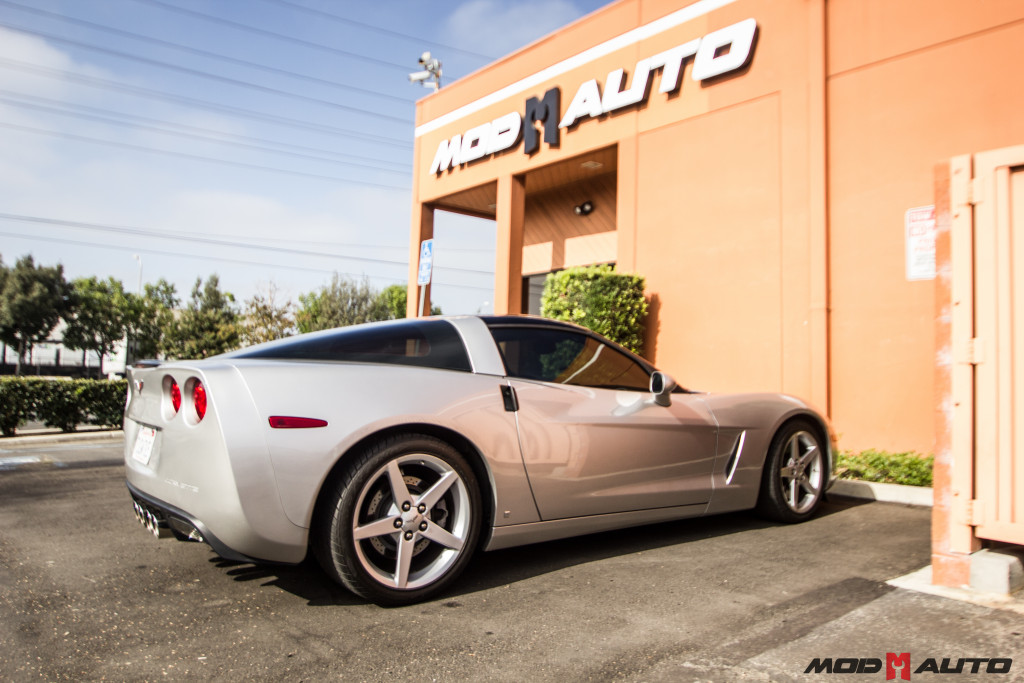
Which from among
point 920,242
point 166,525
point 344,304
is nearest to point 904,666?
→ point 166,525

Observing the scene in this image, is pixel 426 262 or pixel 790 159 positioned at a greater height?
pixel 790 159

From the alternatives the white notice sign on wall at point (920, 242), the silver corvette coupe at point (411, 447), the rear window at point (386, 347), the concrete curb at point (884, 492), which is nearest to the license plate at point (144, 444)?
the silver corvette coupe at point (411, 447)

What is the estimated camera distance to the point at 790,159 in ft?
26.1

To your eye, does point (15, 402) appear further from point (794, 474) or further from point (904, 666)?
point (904, 666)

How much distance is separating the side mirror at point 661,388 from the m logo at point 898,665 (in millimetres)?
1772

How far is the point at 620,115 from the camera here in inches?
403

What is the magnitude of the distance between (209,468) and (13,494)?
397cm

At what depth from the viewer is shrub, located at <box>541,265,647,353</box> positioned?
884 cm

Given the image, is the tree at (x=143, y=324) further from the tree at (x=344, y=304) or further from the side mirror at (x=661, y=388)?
the side mirror at (x=661, y=388)

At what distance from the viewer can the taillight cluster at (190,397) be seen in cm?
288

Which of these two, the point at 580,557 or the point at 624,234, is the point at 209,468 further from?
the point at 624,234

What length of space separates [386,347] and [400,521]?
81 centimetres

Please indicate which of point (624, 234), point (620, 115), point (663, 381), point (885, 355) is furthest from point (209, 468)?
point (620, 115)

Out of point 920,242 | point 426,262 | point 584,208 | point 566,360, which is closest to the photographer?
point 566,360
